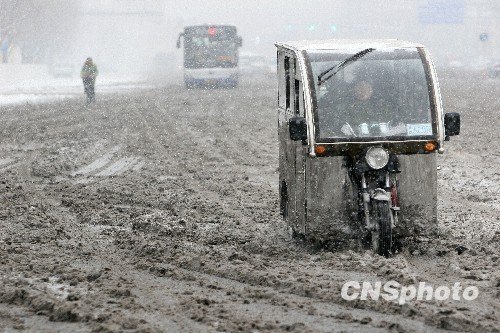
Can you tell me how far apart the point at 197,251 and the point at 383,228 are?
1.68 m

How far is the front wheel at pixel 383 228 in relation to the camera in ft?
29.0

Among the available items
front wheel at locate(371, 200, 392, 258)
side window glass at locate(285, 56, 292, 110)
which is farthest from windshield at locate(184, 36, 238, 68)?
front wheel at locate(371, 200, 392, 258)

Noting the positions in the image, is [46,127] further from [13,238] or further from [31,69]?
[31,69]

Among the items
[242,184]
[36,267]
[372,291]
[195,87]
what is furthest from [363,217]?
[195,87]

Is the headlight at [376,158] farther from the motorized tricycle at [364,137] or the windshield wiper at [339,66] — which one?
the windshield wiper at [339,66]

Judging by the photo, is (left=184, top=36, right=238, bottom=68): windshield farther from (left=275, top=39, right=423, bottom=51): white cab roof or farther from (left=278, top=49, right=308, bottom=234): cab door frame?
(left=275, top=39, right=423, bottom=51): white cab roof

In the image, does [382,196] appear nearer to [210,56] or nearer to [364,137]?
[364,137]

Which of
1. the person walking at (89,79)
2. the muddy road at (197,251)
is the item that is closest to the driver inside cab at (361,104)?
the muddy road at (197,251)

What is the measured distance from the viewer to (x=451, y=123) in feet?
31.0

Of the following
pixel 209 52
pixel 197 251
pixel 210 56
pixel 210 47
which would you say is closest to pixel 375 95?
pixel 197 251

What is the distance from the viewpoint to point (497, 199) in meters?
13.1

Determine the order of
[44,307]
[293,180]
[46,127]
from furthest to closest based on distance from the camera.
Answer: [46,127]
[293,180]
[44,307]

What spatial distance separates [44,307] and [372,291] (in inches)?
88.1

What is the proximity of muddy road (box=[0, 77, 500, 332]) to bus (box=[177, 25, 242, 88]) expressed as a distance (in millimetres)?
28933
